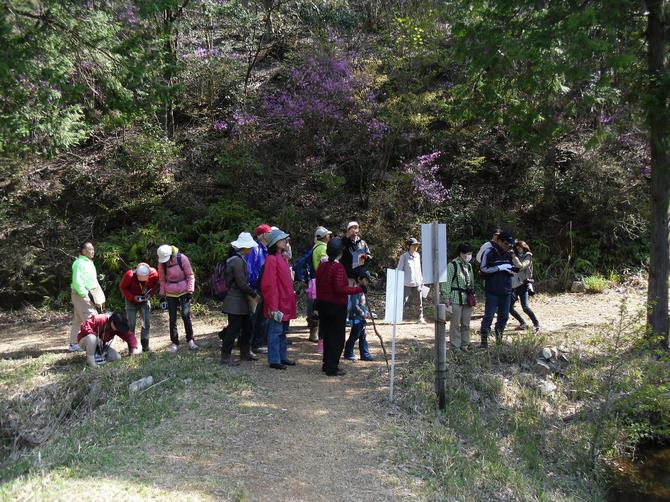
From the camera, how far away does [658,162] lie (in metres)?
9.57

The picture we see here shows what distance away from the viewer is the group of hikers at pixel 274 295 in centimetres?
771

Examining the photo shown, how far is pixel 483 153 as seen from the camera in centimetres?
1720

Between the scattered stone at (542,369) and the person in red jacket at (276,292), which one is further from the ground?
the person in red jacket at (276,292)

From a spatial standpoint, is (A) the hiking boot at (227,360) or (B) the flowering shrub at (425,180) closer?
(A) the hiking boot at (227,360)

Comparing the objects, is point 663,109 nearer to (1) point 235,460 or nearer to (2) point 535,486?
(2) point 535,486

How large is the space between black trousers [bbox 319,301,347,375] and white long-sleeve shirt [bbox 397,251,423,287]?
3.37 m

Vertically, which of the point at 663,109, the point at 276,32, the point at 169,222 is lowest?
the point at 169,222

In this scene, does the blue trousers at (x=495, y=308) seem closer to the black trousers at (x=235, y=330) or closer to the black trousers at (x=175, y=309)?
the black trousers at (x=235, y=330)

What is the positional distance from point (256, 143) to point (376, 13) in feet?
22.3

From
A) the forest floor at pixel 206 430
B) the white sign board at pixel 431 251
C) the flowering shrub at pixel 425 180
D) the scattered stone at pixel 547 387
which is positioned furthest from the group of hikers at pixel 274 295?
the flowering shrub at pixel 425 180

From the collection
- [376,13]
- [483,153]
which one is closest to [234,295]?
[483,153]

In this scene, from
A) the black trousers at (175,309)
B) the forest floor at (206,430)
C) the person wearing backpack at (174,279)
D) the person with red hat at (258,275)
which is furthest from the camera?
the black trousers at (175,309)

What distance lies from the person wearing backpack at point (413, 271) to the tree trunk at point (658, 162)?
4.01m

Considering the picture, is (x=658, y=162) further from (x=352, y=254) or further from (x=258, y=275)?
(x=258, y=275)
